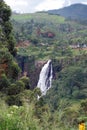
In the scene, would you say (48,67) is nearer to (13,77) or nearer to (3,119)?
(13,77)

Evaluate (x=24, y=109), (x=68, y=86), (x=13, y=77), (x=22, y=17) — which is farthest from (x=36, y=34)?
(x=24, y=109)

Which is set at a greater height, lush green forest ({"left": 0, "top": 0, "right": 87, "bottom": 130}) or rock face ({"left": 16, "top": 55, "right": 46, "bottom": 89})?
lush green forest ({"left": 0, "top": 0, "right": 87, "bottom": 130})

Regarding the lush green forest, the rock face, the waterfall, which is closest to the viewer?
the lush green forest

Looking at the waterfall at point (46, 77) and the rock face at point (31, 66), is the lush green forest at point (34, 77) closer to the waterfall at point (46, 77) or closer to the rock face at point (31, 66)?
the rock face at point (31, 66)

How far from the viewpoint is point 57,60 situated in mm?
66750

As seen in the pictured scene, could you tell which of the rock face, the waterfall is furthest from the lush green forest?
the waterfall

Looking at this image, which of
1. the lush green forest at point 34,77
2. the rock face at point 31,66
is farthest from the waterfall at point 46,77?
the rock face at point 31,66

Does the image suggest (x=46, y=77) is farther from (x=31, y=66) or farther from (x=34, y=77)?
(x=31, y=66)

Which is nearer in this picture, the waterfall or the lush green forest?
the lush green forest

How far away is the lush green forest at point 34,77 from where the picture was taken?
14.5 ft

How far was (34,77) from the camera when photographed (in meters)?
68.2

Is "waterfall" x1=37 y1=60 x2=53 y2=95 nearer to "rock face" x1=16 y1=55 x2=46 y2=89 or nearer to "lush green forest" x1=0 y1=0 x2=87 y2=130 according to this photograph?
"lush green forest" x1=0 y1=0 x2=87 y2=130

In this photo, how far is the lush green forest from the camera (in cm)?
441

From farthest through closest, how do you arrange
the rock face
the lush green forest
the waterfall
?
the rock face → the waterfall → the lush green forest
